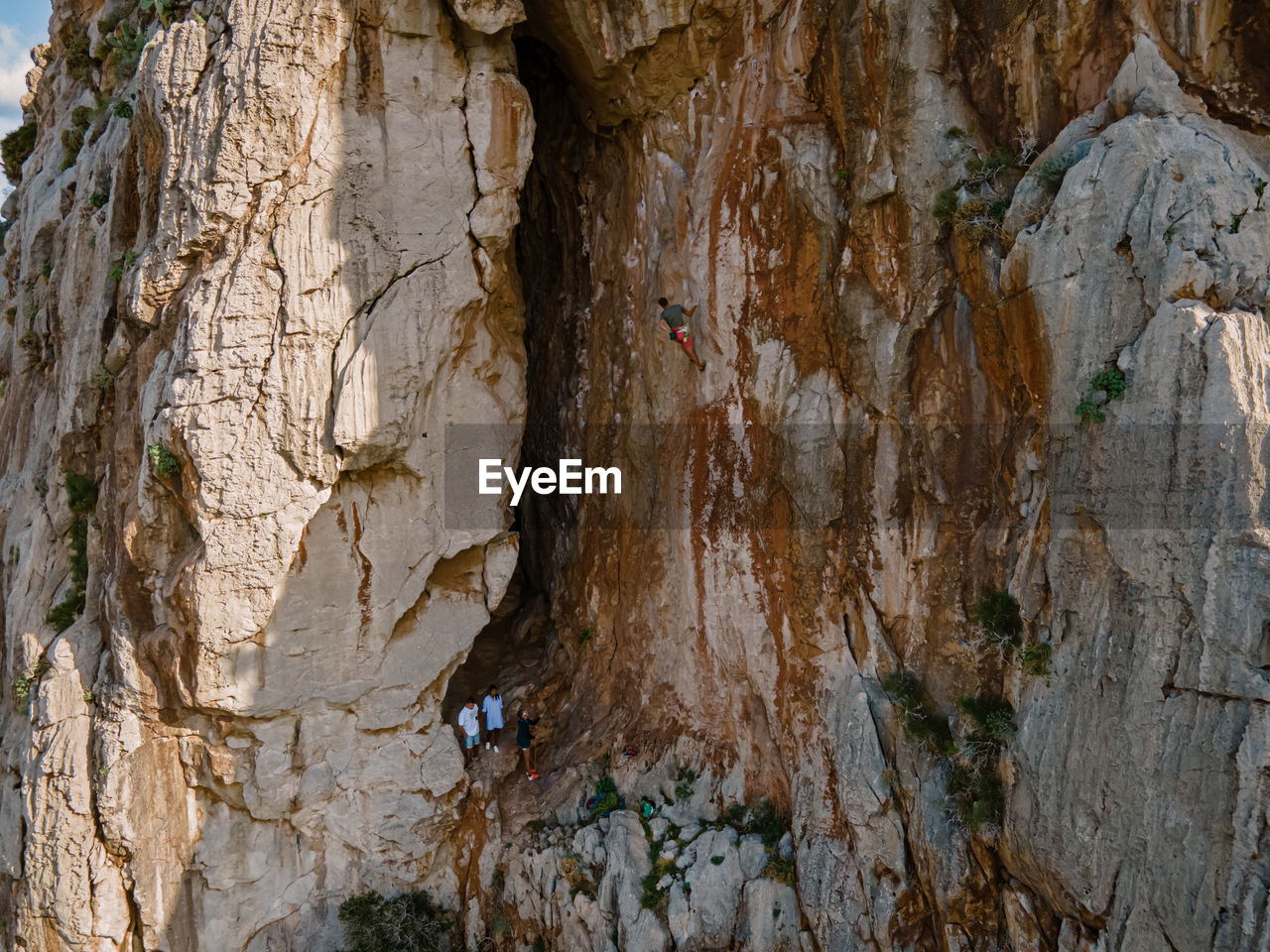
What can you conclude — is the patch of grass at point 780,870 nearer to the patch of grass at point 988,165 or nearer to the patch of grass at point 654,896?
the patch of grass at point 654,896

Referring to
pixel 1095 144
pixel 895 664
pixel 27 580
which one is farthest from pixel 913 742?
pixel 27 580

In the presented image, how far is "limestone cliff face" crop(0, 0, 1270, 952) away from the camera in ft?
27.1

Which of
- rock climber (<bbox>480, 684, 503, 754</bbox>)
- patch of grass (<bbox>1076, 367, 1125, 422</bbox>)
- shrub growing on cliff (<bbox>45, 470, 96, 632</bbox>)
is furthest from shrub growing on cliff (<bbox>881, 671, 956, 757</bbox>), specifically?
shrub growing on cliff (<bbox>45, 470, 96, 632</bbox>)

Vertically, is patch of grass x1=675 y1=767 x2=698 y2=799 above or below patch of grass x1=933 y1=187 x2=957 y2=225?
below

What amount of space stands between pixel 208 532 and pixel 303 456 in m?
1.61

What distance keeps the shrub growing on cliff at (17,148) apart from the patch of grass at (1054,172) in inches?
816

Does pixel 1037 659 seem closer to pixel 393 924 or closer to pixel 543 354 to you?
pixel 393 924

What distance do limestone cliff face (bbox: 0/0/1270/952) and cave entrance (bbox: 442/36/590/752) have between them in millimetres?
201

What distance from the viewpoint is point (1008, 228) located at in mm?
9258

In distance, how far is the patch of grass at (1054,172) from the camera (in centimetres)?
898

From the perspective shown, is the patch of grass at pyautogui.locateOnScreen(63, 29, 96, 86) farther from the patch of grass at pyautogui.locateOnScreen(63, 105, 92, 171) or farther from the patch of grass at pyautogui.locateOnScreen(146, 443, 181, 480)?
the patch of grass at pyautogui.locateOnScreen(146, 443, 181, 480)

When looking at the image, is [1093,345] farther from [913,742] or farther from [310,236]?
[310,236]

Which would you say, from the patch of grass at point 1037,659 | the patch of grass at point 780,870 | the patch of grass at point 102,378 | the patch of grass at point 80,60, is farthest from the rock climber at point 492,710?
the patch of grass at point 80,60

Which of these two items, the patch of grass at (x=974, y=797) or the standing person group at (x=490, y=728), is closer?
the patch of grass at (x=974, y=797)
